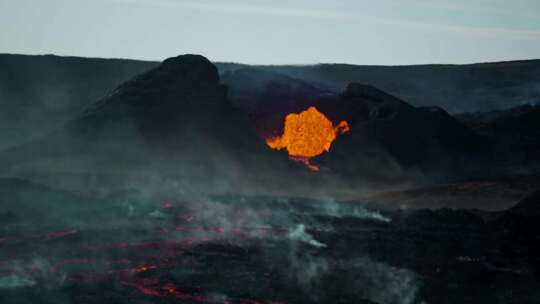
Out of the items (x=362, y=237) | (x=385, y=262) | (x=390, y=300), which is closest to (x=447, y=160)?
(x=362, y=237)

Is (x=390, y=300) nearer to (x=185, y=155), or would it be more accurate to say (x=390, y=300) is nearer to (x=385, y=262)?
(x=385, y=262)

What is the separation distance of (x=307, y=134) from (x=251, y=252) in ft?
87.7

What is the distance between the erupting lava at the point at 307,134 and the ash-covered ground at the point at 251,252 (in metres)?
14.6

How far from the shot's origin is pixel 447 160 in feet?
152

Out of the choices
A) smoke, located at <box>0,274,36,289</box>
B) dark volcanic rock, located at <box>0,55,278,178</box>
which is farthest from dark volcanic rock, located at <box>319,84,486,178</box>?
smoke, located at <box>0,274,36,289</box>

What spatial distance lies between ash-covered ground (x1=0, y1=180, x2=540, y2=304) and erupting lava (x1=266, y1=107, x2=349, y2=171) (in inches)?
576

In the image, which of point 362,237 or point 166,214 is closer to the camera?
point 362,237

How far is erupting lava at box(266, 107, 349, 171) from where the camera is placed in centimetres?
4946

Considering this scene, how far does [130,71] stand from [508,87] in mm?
50421

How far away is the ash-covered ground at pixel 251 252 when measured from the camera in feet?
61.3

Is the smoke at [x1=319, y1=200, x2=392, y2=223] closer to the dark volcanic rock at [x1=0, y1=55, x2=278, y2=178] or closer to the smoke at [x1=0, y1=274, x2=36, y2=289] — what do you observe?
the dark volcanic rock at [x1=0, y1=55, x2=278, y2=178]

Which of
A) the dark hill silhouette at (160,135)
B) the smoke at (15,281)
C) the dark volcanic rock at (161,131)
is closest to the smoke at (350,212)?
the dark hill silhouette at (160,135)

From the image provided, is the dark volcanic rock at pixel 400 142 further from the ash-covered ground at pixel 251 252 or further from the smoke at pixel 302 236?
the smoke at pixel 302 236

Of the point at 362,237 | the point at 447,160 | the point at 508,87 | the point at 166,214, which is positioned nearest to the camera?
the point at 362,237
